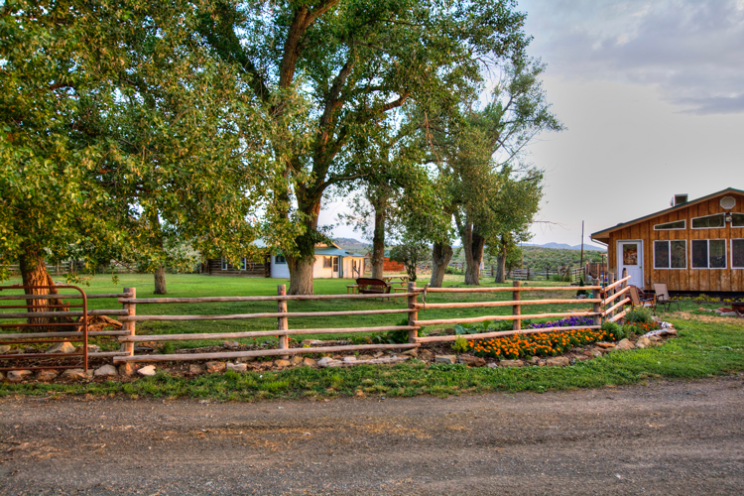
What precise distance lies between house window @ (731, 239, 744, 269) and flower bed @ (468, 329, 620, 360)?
13902 millimetres

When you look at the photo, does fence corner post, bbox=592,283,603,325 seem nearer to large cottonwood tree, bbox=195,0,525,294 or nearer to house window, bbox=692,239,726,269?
large cottonwood tree, bbox=195,0,525,294

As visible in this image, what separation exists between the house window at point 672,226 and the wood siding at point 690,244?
123mm

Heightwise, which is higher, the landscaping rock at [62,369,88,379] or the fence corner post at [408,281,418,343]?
the fence corner post at [408,281,418,343]

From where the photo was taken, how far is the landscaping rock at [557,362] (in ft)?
24.1

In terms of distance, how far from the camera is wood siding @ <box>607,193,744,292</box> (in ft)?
60.7

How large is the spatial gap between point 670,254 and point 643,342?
12963mm

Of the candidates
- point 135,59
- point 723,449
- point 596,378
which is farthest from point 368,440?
point 135,59

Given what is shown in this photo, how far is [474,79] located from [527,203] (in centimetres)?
1288

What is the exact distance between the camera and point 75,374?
655 centimetres

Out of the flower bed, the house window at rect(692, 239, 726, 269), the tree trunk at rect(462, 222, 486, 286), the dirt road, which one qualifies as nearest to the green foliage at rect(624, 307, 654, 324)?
the flower bed

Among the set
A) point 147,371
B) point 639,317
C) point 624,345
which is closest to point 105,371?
point 147,371

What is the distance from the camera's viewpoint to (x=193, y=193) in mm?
8617

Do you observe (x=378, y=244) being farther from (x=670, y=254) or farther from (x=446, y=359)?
(x=446, y=359)

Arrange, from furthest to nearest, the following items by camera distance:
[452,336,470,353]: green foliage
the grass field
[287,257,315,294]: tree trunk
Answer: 1. [287,257,315,294]: tree trunk
2. [452,336,470,353]: green foliage
3. the grass field
